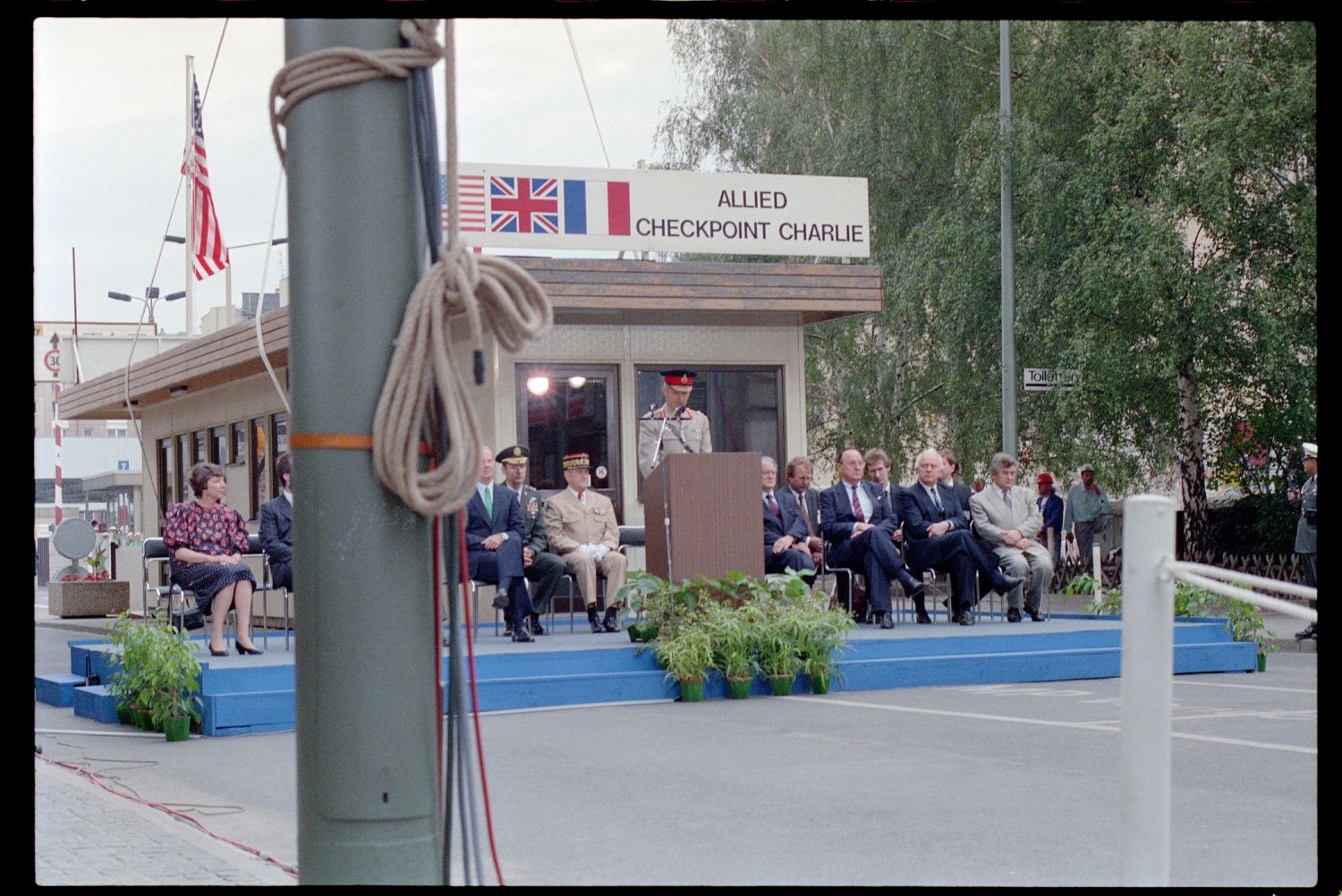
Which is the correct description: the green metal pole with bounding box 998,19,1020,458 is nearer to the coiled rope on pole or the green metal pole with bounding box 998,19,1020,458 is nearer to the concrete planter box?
the concrete planter box

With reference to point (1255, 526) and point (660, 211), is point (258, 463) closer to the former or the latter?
point (660, 211)

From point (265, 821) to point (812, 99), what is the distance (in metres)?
27.8

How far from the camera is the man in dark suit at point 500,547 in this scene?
12445mm

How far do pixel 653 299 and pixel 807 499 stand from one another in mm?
2916

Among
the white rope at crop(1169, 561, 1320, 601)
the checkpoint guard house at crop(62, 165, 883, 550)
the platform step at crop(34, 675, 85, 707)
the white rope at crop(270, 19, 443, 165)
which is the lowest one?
the platform step at crop(34, 675, 85, 707)

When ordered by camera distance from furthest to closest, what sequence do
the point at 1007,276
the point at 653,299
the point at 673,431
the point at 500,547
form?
the point at 1007,276 → the point at 653,299 → the point at 673,431 → the point at 500,547

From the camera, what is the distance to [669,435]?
46.8 ft

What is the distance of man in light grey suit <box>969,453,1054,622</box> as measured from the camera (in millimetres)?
14109

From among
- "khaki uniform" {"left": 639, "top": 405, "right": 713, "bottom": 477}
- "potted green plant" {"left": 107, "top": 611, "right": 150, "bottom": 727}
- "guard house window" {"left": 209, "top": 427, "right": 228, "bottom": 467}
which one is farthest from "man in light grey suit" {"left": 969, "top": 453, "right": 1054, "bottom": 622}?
"guard house window" {"left": 209, "top": 427, "right": 228, "bottom": 467}

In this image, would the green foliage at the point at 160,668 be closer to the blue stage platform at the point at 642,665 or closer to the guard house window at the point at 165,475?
the blue stage platform at the point at 642,665

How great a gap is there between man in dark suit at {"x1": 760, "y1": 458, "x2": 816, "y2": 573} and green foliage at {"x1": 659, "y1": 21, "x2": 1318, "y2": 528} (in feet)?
33.0

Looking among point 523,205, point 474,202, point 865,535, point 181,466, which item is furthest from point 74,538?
point 865,535

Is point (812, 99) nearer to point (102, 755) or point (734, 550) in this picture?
point (734, 550)
